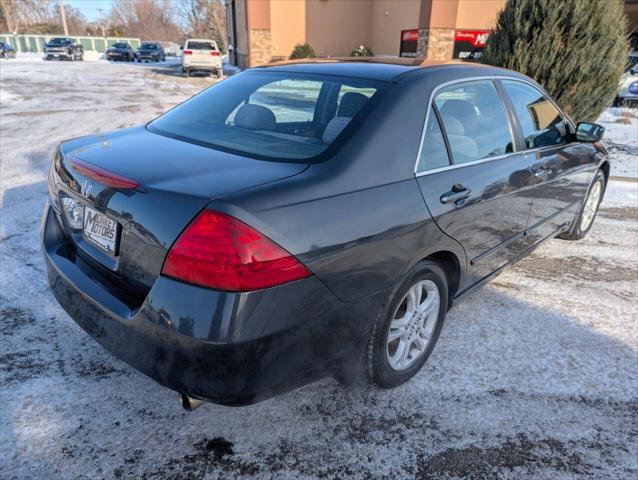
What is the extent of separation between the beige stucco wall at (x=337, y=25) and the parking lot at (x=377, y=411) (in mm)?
24005

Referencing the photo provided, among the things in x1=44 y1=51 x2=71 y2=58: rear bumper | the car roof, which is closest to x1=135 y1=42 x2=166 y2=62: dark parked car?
x1=44 y1=51 x2=71 y2=58: rear bumper

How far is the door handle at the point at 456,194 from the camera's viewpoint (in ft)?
8.10

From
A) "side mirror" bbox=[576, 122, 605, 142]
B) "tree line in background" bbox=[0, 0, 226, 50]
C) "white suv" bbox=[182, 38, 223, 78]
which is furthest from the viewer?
"tree line in background" bbox=[0, 0, 226, 50]

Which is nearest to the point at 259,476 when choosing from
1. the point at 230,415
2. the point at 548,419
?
the point at 230,415

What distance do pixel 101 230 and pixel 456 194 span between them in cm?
176

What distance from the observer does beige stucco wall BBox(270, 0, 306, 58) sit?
2352 centimetres

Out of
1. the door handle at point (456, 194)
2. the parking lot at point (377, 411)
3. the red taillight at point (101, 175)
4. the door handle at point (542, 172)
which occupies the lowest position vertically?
the parking lot at point (377, 411)

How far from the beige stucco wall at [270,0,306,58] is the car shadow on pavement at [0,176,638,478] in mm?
23128

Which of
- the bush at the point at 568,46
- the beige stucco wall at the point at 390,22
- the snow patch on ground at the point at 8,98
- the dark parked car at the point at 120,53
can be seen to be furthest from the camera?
the dark parked car at the point at 120,53

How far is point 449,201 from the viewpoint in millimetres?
2490

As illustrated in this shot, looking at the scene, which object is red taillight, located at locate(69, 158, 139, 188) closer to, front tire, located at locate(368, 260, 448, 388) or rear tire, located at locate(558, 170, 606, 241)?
front tire, located at locate(368, 260, 448, 388)

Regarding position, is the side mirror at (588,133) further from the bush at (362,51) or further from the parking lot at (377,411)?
the bush at (362,51)

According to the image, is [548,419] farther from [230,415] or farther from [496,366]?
[230,415]

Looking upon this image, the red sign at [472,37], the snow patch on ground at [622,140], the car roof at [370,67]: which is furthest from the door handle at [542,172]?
the red sign at [472,37]
